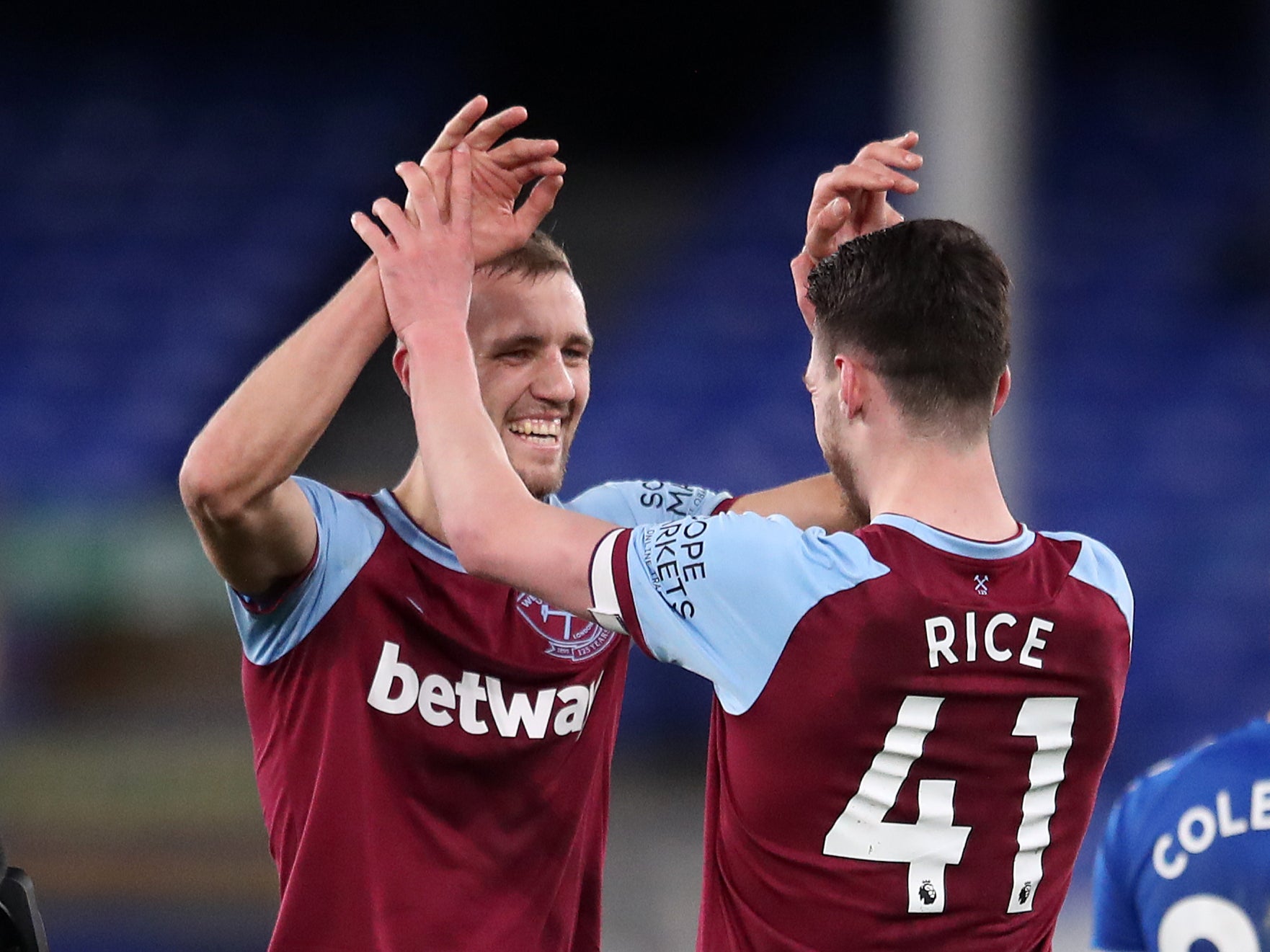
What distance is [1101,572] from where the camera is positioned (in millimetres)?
2066

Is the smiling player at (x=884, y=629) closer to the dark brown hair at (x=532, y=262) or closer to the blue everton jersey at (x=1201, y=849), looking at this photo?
the blue everton jersey at (x=1201, y=849)

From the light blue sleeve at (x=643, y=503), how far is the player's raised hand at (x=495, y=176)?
52 cm

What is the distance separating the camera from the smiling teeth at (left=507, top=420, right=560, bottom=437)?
8.22 ft

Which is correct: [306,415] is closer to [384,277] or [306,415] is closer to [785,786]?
[384,277]

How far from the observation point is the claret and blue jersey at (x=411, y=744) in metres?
2.24

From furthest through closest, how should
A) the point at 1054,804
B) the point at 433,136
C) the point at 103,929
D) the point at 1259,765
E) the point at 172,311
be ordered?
the point at 433,136 < the point at 172,311 < the point at 103,929 < the point at 1054,804 < the point at 1259,765

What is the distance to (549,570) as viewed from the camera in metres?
1.96

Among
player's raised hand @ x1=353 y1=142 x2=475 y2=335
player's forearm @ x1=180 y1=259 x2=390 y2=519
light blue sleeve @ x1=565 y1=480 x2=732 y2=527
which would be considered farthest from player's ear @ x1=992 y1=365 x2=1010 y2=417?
player's forearm @ x1=180 y1=259 x2=390 y2=519

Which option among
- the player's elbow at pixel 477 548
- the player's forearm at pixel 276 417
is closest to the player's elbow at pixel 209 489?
the player's forearm at pixel 276 417

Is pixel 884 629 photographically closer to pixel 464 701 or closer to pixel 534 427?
pixel 464 701

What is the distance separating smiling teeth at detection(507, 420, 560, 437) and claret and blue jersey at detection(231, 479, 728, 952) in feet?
0.77

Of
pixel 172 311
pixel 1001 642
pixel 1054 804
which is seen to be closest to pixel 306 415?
pixel 1001 642

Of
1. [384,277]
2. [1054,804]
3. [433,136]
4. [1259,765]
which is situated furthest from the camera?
[433,136]

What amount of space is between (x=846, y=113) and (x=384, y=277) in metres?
9.11
